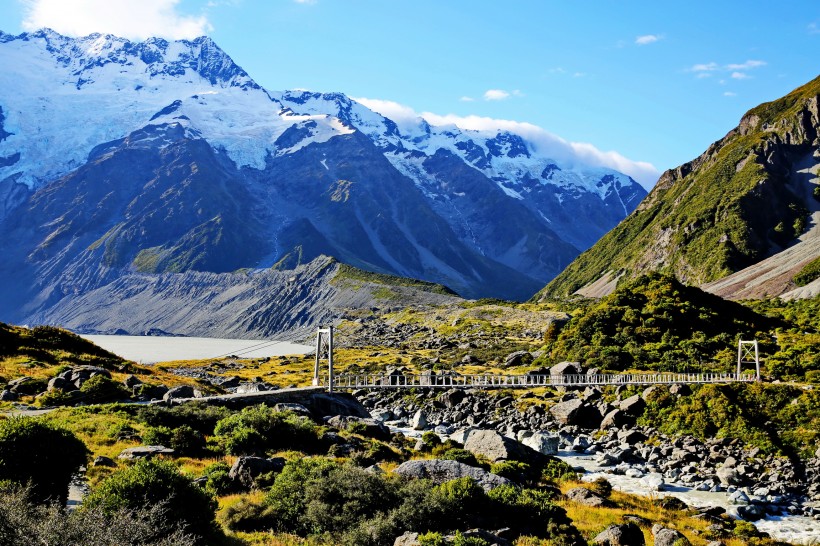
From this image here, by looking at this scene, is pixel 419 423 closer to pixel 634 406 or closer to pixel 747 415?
pixel 634 406

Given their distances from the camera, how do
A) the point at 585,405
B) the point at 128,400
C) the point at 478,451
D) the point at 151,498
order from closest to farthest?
1. the point at 151,498
2. the point at 478,451
3. the point at 128,400
4. the point at 585,405

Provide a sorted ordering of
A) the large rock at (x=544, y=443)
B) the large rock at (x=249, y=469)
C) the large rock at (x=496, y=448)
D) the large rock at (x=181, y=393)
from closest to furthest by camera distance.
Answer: the large rock at (x=249, y=469), the large rock at (x=496, y=448), the large rock at (x=181, y=393), the large rock at (x=544, y=443)

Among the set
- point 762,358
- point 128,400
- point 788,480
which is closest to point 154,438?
point 128,400

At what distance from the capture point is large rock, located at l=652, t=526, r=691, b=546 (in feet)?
69.4

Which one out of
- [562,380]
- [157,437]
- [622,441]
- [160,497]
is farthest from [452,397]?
[160,497]

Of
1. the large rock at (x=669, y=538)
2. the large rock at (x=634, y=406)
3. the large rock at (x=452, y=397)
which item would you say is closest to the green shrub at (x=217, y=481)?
the large rock at (x=669, y=538)

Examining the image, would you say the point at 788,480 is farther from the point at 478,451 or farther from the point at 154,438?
the point at 154,438

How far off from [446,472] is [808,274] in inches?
4486

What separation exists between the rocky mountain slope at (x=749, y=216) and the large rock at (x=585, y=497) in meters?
113

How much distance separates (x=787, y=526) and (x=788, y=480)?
7.97 m

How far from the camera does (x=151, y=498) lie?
48.8 ft

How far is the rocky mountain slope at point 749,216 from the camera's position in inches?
5913

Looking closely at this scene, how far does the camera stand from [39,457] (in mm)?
17578

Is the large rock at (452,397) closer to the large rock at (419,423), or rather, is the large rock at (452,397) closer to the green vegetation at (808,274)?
the large rock at (419,423)
